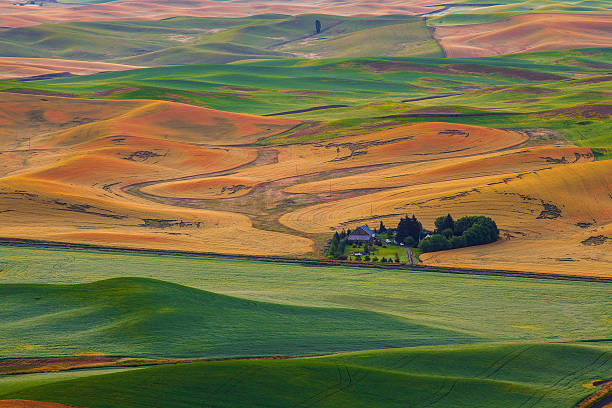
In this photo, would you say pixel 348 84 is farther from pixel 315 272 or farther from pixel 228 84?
pixel 315 272

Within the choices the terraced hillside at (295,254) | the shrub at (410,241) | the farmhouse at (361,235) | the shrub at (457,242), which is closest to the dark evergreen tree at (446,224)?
the shrub at (457,242)

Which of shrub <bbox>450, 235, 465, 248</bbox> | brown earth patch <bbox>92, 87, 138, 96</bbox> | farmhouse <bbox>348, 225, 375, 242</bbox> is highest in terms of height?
brown earth patch <bbox>92, 87, 138, 96</bbox>

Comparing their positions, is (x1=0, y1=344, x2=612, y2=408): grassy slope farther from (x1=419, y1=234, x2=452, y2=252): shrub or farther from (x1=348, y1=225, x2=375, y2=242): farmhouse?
(x1=348, y1=225, x2=375, y2=242): farmhouse

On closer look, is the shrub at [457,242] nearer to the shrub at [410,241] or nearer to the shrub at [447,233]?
the shrub at [447,233]

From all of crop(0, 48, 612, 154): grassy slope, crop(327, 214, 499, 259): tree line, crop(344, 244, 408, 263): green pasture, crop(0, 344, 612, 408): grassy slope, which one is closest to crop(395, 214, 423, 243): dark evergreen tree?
crop(327, 214, 499, 259): tree line

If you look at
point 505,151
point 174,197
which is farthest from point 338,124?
point 174,197
